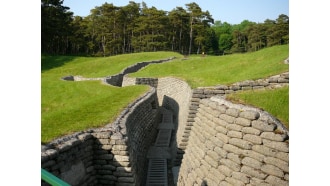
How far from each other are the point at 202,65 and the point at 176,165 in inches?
486

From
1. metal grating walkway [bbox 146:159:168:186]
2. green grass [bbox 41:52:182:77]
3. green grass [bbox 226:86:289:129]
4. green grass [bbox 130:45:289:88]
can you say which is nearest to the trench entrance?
metal grating walkway [bbox 146:159:168:186]

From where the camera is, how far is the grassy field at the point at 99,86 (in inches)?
309

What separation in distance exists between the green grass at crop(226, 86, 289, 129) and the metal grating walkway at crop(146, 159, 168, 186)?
149 inches

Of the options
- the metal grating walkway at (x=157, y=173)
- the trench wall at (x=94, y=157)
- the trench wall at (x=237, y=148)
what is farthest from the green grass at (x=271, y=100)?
the metal grating walkway at (x=157, y=173)

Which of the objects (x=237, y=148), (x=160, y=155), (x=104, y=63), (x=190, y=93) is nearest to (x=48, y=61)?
(x=160, y=155)

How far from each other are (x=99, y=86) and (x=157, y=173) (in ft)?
22.8

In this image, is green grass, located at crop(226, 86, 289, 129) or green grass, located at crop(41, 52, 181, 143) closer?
green grass, located at crop(226, 86, 289, 129)

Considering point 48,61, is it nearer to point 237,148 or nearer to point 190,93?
point 190,93

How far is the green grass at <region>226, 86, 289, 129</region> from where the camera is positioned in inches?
231

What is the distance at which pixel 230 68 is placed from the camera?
1479 centimetres

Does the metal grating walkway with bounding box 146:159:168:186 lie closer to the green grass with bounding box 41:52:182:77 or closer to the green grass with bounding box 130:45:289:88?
the green grass with bounding box 130:45:289:88

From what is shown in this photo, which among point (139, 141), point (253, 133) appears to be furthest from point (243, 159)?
point (139, 141)
